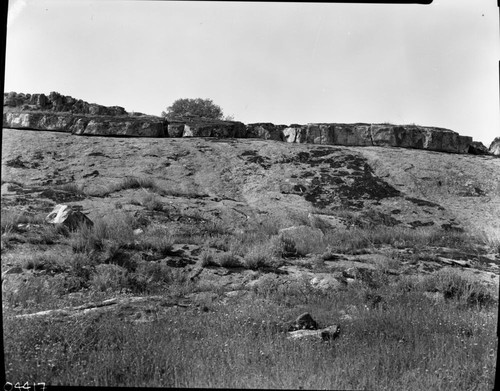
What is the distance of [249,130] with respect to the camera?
30.1 metres

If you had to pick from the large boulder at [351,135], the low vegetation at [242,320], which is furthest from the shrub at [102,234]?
the large boulder at [351,135]

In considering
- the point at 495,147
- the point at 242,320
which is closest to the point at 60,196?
the point at 242,320

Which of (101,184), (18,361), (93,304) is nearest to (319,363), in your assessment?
(18,361)

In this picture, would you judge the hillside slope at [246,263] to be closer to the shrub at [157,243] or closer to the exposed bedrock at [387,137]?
the shrub at [157,243]

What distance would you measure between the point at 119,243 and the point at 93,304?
4978 millimetres

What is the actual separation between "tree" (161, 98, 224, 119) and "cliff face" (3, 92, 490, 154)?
14.6 metres

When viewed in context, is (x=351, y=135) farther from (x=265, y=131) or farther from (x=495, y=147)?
(x=495, y=147)

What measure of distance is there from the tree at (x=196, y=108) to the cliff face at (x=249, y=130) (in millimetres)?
14574

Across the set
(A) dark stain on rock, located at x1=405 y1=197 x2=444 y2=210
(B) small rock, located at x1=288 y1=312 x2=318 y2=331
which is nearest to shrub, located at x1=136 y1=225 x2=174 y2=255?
(B) small rock, located at x1=288 y1=312 x2=318 y2=331

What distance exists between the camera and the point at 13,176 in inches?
816

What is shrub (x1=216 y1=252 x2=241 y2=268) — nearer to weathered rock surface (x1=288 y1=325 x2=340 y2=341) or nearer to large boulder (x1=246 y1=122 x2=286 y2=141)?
weathered rock surface (x1=288 y1=325 x2=340 y2=341)

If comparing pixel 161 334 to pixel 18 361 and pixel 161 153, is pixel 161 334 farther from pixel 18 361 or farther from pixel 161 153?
pixel 161 153

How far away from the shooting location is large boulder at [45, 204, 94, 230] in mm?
13758

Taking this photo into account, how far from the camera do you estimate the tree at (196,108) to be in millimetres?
44531
